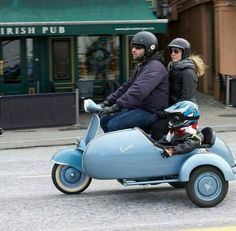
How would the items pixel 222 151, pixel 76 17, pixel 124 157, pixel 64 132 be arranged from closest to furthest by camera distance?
1. pixel 124 157
2. pixel 222 151
3. pixel 64 132
4. pixel 76 17

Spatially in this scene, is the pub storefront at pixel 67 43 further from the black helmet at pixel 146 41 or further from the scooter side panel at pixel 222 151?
the scooter side panel at pixel 222 151

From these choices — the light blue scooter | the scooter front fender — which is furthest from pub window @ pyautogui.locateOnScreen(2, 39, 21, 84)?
the light blue scooter

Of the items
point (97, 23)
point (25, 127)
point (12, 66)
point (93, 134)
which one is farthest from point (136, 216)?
point (12, 66)

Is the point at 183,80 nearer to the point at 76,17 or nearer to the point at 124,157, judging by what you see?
the point at 124,157

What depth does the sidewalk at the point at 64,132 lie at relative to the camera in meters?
12.3

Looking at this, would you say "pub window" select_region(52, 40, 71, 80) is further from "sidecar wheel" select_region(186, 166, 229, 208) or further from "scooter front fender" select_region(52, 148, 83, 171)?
"sidecar wheel" select_region(186, 166, 229, 208)

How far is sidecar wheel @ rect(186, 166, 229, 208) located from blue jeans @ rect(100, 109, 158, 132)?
77 cm

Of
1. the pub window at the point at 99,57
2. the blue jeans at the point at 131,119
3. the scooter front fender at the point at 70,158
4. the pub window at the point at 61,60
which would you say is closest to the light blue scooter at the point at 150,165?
the blue jeans at the point at 131,119

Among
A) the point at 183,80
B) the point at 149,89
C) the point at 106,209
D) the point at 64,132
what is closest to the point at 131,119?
the point at 149,89

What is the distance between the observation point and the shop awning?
15.8m

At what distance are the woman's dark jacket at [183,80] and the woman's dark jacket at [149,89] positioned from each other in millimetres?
126

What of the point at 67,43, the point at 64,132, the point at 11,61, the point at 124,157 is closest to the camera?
the point at 124,157

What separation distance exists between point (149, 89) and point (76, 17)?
426 inches

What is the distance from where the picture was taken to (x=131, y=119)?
21.2 feet
